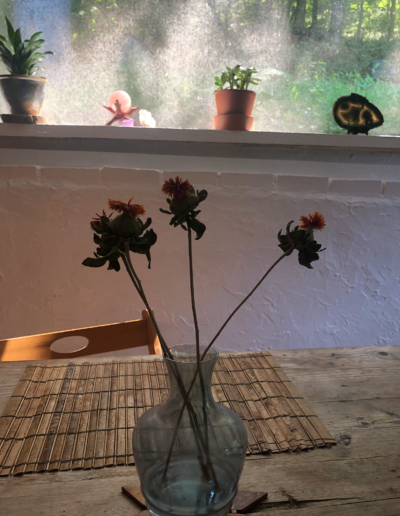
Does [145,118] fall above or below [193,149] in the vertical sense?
above

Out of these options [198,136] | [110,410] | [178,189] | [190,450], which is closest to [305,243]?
[178,189]

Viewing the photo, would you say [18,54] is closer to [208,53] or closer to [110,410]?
[208,53]

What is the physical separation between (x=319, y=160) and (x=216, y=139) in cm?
44

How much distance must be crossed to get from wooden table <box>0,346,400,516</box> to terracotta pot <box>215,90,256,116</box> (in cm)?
118

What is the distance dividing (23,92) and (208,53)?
75 centimetres

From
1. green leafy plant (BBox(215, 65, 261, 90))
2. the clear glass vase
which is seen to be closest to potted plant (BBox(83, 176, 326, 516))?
the clear glass vase

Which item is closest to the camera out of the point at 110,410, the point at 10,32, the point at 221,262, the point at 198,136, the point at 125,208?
the point at 125,208

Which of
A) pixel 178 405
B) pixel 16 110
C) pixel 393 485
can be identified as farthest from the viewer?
pixel 16 110

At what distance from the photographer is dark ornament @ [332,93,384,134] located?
70.5 inches

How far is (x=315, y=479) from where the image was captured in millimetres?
613

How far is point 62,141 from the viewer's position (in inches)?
65.0

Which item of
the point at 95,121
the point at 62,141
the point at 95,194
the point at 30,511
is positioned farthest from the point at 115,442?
the point at 95,121

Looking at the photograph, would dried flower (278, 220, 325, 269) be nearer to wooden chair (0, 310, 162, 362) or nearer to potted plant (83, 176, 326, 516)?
potted plant (83, 176, 326, 516)

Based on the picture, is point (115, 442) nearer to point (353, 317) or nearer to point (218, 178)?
point (218, 178)
